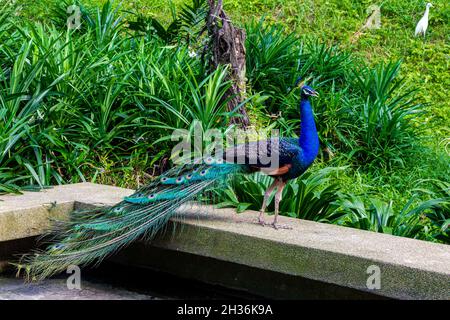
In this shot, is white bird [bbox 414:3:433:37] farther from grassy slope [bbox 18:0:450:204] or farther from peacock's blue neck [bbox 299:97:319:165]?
peacock's blue neck [bbox 299:97:319:165]

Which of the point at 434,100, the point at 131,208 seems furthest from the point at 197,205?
the point at 434,100

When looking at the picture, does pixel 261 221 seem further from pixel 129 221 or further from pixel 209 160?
pixel 129 221

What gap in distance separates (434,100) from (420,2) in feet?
8.97

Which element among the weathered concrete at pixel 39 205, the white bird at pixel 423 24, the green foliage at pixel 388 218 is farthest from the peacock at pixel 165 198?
the white bird at pixel 423 24

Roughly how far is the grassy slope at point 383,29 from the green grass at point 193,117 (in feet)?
1.33

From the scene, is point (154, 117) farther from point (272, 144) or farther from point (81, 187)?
point (272, 144)

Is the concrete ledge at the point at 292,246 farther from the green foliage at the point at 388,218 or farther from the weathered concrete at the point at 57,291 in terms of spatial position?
the green foliage at the point at 388,218

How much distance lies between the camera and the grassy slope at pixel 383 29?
34.4 feet

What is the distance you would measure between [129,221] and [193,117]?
1.87m

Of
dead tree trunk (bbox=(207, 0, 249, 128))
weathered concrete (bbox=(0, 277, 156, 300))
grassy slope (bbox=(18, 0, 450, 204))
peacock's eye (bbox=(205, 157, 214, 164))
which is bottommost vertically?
weathered concrete (bbox=(0, 277, 156, 300))

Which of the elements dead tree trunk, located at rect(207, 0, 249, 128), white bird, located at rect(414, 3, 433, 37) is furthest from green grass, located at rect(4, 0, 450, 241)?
white bird, located at rect(414, 3, 433, 37)

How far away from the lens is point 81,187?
602 centimetres

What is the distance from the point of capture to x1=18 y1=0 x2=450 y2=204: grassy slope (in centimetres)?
1049

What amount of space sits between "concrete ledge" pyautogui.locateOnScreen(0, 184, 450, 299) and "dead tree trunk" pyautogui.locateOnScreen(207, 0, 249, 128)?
1664 mm
